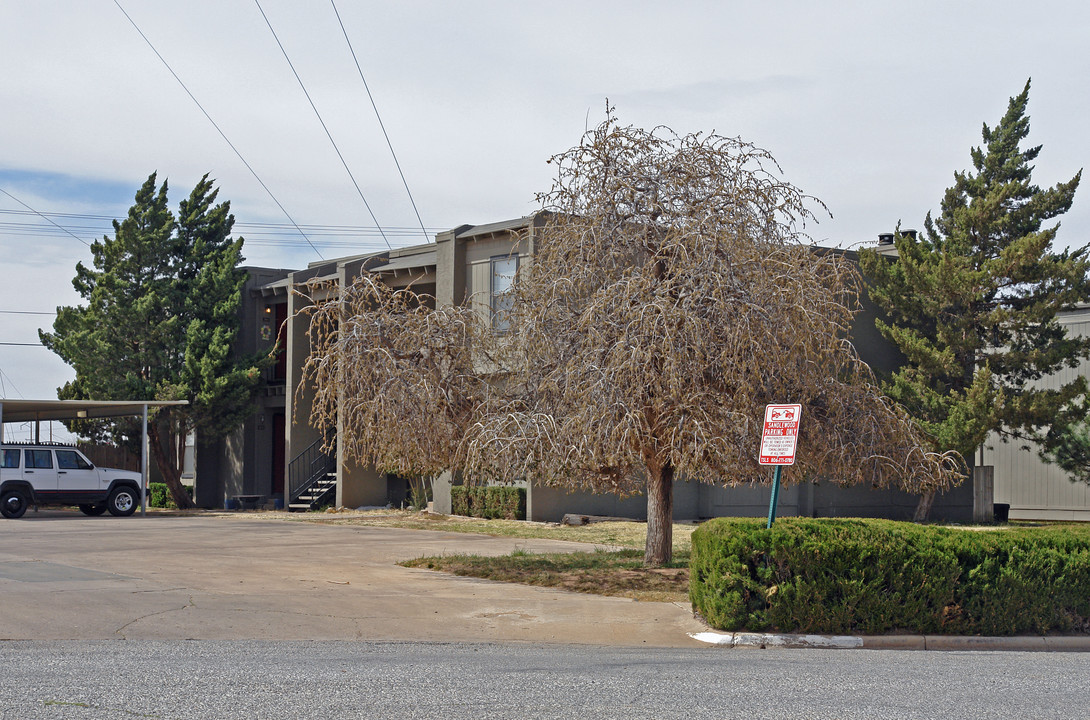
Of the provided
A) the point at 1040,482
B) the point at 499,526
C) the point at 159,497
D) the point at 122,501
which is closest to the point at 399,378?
the point at 499,526

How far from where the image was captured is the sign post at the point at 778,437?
11977 millimetres

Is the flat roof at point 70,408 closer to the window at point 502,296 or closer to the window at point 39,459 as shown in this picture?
the window at point 39,459

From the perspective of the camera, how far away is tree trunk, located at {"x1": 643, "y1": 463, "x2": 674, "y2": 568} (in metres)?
15.4

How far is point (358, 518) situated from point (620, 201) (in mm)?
14679

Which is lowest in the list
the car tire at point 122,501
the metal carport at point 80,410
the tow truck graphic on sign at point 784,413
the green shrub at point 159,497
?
the green shrub at point 159,497

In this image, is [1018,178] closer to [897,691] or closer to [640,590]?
[640,590]

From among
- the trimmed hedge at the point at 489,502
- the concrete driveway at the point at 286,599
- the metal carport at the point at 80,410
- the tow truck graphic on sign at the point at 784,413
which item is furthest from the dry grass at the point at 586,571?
the metal carport at the point at 80,410

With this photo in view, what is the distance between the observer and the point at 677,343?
12.9 meters

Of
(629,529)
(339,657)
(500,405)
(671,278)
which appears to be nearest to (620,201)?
(671,278)

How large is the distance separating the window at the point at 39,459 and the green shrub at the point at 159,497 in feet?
26.3

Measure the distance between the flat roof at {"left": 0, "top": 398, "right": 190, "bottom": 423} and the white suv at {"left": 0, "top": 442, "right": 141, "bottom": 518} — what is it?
69.8 inches

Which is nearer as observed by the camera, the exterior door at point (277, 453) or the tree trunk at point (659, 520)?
the tree trunk at point (659, 520)

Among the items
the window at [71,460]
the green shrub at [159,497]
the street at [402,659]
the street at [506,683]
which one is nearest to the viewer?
the street at [506,683]

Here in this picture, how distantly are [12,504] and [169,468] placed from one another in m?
7.49
